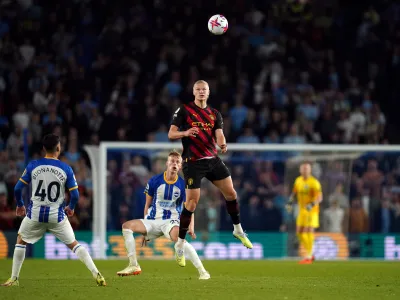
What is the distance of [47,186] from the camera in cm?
1012

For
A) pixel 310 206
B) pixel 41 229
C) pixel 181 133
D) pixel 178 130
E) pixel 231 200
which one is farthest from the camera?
pixel 310 206

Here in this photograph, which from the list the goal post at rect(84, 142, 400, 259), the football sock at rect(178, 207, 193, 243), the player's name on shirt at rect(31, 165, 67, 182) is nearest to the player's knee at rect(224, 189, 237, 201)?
the football sock at rect(178, 207, 193, 243)

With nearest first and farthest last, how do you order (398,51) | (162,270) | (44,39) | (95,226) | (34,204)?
(34,204) < (162,270) < (95,226) < (44,39) < (398,51)

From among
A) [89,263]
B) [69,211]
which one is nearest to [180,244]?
[89,263]

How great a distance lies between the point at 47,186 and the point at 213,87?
13433mm

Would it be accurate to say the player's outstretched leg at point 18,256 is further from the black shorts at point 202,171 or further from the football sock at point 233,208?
the football sock at point 233,208

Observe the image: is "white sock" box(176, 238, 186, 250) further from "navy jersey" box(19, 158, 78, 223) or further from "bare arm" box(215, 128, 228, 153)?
"navy jersey" box(19, 158, 78, 223)

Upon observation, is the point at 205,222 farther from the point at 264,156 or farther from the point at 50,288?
the point at 50,288

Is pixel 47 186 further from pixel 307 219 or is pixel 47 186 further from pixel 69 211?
pixel 307 219

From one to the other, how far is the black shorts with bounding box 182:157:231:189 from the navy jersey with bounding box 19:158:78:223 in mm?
1870

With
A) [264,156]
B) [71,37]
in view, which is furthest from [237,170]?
[71,37]

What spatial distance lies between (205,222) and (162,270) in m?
5.11

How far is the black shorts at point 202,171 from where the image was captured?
Result: 11438 millimetres

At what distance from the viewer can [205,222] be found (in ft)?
64.6
